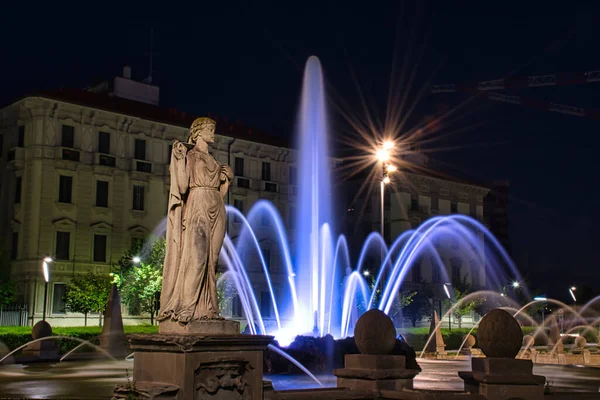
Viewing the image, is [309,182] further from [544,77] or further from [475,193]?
[544,77]

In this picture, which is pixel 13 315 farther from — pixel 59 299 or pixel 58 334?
pixel 58 334

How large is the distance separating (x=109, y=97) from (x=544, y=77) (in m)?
92.0

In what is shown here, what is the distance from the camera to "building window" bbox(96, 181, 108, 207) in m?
50.9

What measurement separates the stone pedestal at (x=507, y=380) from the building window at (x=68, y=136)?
4223cm

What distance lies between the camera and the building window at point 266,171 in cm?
6047

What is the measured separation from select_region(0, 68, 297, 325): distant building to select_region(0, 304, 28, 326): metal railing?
50cm

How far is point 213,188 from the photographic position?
9.61 metres

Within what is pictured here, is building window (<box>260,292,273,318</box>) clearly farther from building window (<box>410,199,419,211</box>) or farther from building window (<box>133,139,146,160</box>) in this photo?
building window (<box>410,199,419,211</box>)

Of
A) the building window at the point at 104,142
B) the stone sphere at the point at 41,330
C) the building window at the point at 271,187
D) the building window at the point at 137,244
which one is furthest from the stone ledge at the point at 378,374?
the building window at the point at 271,187

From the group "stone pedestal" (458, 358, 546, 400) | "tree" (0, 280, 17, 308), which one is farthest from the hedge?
"stone pedestal" (458, 358, 546, 400)

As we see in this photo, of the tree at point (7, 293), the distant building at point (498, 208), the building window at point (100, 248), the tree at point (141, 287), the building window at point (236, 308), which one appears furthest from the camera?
the distant building at point (498, 208)

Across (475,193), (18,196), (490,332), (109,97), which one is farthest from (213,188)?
(475,193)

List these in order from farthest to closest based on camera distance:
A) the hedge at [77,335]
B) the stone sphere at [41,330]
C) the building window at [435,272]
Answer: the building window at [435,272] < the hedge at [77,335] < the stone sphere at [41,330]

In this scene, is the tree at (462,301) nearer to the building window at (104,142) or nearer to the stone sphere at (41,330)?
the building window at (104,142)
